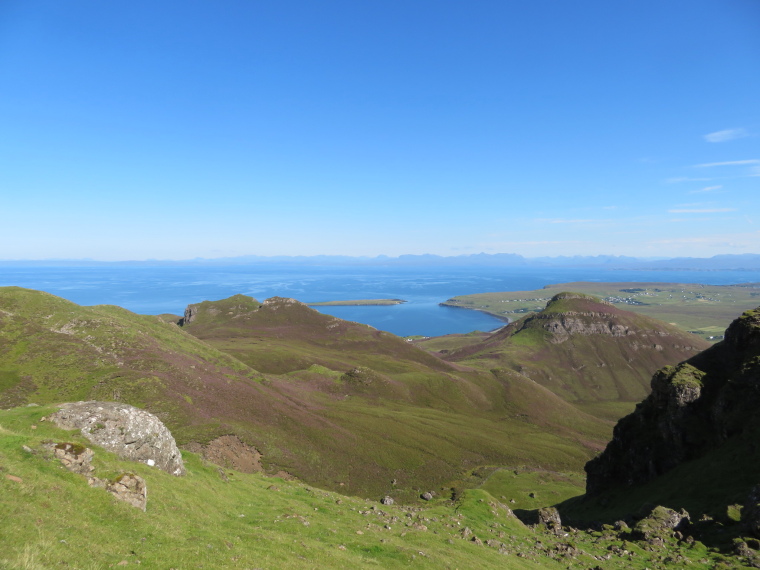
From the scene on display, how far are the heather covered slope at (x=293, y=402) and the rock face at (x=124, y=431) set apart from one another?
2294 cm

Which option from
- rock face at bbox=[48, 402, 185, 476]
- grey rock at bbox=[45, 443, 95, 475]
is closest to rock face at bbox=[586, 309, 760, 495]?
rock face at bbox=[48, 402, 185, 476]

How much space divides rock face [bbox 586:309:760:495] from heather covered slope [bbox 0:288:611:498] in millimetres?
27813

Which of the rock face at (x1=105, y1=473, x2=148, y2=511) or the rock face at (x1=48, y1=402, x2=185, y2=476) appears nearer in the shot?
the rock face at (x1=105, y1=473, x2=148, y2=511)

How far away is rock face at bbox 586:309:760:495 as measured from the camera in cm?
4819

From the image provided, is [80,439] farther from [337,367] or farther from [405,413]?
[337,367]

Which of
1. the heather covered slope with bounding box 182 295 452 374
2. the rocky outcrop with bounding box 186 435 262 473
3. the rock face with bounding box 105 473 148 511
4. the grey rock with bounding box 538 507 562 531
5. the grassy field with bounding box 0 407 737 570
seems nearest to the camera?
the grassy field with bounding box 0 407 737 570

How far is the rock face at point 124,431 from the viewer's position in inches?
1069

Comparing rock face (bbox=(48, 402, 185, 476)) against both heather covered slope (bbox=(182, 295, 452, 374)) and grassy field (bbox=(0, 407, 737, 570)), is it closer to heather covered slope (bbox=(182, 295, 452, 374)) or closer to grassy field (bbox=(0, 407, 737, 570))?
grassy field (bbox=(0, 407, 737, 570))

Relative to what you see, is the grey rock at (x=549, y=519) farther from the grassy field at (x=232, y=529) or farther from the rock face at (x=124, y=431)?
the rock face at (x=124, y=431)

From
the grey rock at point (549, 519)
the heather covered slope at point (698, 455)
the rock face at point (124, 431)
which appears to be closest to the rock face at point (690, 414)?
the heather covered slope at point (698, 455)

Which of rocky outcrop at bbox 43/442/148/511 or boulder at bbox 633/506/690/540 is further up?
rocky outcrop at bbox 43/442/148/511

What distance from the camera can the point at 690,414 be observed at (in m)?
53.0

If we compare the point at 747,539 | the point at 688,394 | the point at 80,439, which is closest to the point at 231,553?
the point at 80,439

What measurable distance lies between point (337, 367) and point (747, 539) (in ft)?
354
